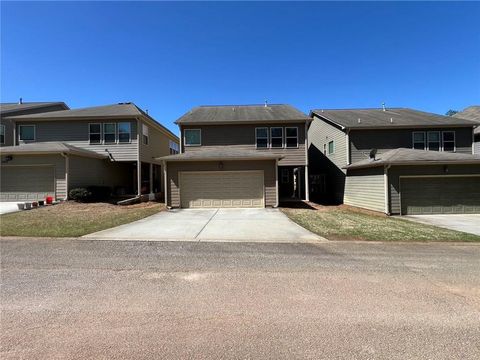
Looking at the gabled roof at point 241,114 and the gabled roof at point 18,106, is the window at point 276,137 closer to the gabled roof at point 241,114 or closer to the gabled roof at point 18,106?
the gabled roof at point 241,114

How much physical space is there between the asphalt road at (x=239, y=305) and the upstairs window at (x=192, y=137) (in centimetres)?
1387

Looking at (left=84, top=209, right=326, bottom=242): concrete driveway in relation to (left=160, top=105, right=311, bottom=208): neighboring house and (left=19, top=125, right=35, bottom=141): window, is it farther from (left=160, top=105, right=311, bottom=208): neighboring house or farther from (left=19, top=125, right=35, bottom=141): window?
(left=19, top=125, right=35, bottom=141): window

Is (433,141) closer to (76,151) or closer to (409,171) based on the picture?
(409,171)

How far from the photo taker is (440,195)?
1552 centimetres

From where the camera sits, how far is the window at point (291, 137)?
20.2 m

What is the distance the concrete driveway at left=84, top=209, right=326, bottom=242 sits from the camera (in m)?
8.67

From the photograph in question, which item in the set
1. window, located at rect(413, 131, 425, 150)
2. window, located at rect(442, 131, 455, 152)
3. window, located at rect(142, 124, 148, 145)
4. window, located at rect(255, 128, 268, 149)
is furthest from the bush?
window, located at rect(442, 131, 455, 152)

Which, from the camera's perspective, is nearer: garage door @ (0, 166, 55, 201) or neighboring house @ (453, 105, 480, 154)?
garage door @ (0, 166, 55, 201)

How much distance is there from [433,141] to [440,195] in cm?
595

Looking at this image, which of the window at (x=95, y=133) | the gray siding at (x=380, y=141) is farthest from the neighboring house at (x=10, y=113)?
the gray siding at (x=380, y=141)

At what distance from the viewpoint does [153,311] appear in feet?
12.6

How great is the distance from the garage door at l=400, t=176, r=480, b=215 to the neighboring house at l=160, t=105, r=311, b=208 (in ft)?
21.5

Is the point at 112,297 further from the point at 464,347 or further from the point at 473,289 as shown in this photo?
the point at 473,289

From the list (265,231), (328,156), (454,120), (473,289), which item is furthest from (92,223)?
(454,120)
